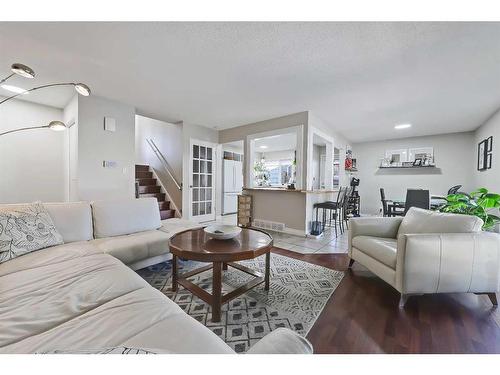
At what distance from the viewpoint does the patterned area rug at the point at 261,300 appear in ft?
4.78

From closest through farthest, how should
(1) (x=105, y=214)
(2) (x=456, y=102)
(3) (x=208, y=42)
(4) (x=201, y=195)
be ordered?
(3) (x=208, y=42)
(1) (x=105, y=214)
(2) (x=456, y=102)
(4) (x=201, y=195)

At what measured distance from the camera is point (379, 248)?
6.62ft

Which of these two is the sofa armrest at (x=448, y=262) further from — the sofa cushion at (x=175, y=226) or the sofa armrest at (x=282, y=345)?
the sofa cushion at (x=175, y=226)

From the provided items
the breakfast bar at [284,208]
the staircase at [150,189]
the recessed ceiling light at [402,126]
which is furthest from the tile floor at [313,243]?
the recessed ceiling light at [402,126]

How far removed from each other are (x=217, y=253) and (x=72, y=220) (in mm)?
1589

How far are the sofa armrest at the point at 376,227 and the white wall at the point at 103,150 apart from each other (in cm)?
380

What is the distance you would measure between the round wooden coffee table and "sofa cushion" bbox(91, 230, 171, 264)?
0.33 metres

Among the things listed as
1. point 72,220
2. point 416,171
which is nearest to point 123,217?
point 72,220

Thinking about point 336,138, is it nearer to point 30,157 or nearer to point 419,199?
point 419,199

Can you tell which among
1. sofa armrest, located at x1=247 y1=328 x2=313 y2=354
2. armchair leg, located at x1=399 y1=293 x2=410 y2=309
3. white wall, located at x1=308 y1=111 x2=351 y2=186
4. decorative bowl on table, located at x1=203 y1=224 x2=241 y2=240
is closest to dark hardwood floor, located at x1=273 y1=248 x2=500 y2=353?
armchair leg, located at x1=399 y1=293 x2=410 y2=309

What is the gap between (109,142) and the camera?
3.64 meters
